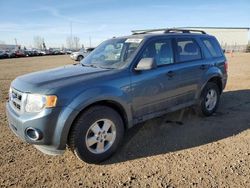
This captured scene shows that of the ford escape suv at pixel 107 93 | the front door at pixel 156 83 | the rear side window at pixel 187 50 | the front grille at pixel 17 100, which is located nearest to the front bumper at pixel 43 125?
the ford escape suv at pixel 107 93

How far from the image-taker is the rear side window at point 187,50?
498cm

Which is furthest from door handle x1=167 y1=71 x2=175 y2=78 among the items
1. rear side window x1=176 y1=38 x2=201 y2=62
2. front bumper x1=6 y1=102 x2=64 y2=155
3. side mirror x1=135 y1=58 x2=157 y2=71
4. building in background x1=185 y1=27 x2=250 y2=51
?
building in background x1=185 y1=27 x2=250 y2=51

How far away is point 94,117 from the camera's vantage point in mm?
3637

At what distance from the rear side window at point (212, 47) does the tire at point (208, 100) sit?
0.73 metres

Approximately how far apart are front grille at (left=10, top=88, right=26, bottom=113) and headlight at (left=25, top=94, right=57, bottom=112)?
0.13 metres

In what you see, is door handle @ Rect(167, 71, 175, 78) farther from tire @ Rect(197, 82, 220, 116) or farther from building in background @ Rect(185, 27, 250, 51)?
building in background @ Rect(185, 27, 250, 51)

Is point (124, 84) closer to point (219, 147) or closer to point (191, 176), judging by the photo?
point (191, 176)

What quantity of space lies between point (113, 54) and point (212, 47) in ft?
8.66

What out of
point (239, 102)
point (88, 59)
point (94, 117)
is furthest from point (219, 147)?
point (239, 102)

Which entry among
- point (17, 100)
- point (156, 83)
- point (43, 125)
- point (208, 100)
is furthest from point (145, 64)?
point (208, 100)

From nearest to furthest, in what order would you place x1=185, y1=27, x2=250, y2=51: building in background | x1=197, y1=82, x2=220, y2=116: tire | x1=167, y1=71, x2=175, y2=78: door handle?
x1=167, y1=71, x2=175, y2=78: door handle < x1=197, y1=82, x2=220, y2=116: tire < x1=185, y1=27, x2=250, y2=51: building in background

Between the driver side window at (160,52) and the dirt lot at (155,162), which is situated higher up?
the driver side window at (160,52)

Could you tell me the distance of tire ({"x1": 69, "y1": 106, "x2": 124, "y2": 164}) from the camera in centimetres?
353

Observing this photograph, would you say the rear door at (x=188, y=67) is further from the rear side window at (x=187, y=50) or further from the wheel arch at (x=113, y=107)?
the wheel arch at (x=113, y=107)
